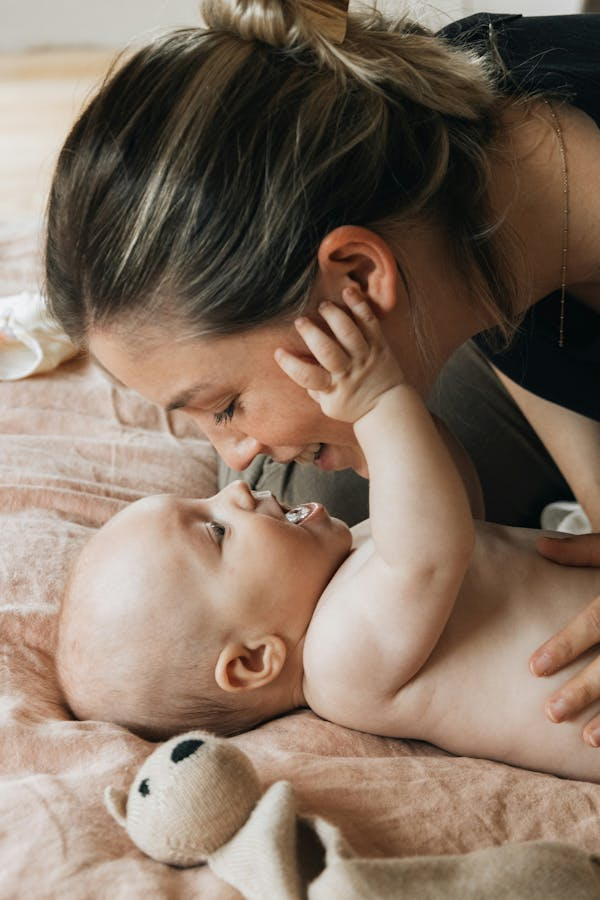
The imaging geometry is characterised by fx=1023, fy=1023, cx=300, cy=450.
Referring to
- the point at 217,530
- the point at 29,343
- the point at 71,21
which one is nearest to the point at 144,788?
the point at 217,530

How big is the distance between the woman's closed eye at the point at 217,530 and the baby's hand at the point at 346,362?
243 mm

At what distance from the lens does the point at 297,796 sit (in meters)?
0.95

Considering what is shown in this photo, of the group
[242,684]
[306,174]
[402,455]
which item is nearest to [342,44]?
[306,174]

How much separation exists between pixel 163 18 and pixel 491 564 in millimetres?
4170

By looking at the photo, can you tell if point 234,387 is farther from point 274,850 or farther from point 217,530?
point 274,850

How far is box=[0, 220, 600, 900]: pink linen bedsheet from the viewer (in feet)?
2.85

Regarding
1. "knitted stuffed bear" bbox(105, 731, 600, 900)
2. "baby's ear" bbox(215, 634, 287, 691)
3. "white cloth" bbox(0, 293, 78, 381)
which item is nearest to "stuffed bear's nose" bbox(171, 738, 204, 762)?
"knitted stuffed bear" bbox(105, 731, 600, 900)

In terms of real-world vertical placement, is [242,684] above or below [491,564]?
below

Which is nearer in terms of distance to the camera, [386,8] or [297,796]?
[297,796]

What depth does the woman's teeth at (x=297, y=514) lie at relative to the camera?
4.23 feet

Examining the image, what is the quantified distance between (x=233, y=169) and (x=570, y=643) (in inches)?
23.7

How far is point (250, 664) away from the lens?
1.18m

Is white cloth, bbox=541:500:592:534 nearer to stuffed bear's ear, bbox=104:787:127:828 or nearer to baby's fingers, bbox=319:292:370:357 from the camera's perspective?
baby's fingers, bbox=319:292:370:357

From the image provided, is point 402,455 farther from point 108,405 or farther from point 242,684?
point 108,405
